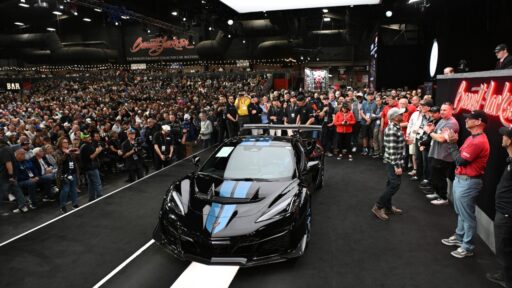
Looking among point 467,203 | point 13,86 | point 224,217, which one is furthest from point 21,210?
point 13,86

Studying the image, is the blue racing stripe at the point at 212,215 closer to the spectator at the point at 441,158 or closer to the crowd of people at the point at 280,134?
the crowd of people at the point at 280,134

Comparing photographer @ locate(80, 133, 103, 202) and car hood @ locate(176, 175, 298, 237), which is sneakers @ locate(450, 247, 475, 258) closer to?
car hood @ locate(176, 175, 298, 237)

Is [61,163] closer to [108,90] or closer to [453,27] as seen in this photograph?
[453,27]

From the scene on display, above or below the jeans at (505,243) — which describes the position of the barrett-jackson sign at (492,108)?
above

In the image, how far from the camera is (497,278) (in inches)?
144

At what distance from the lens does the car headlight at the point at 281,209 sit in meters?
3.80

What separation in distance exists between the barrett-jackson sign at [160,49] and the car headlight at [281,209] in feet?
109

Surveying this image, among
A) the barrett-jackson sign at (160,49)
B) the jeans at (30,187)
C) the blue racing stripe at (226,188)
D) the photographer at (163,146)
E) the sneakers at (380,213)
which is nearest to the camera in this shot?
the blue racing stripe at (226,188)

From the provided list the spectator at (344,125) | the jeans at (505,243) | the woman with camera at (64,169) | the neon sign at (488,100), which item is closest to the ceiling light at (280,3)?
the spectator at (344,125)

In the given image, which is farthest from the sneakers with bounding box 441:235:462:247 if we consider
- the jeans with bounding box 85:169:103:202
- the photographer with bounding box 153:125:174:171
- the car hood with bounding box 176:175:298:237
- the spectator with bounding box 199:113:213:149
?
the spectator with bounding box 199:113:213:149

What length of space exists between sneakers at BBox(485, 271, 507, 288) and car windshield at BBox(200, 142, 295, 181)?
2.58 m

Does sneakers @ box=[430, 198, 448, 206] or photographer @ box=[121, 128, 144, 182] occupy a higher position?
photographer @ box=[121, 128, 144, 182]

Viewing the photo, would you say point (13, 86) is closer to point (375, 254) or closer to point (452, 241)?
point (375, 254)

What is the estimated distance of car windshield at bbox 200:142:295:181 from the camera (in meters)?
4.71
